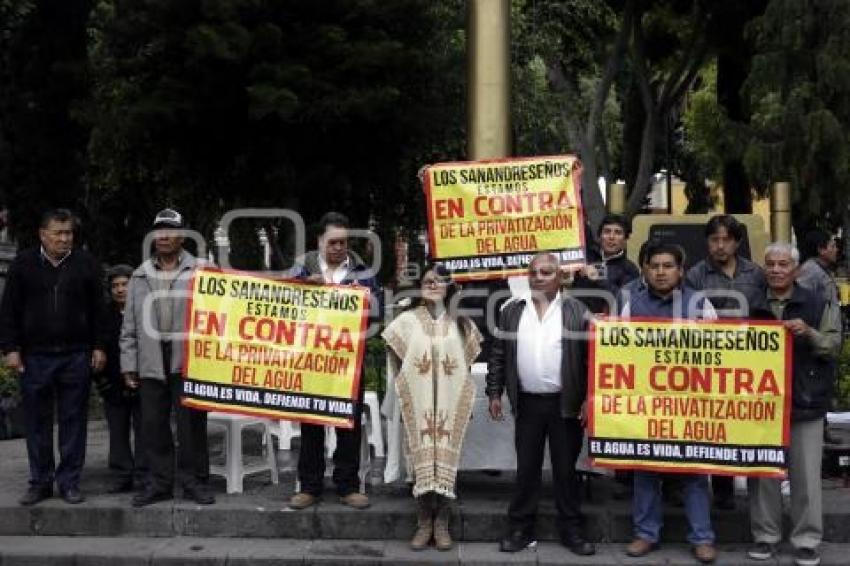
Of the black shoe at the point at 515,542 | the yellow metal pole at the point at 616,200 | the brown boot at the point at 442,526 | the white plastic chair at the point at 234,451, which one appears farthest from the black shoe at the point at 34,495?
the yellow metal pole at the point at 616,200

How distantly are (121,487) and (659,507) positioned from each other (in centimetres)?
379

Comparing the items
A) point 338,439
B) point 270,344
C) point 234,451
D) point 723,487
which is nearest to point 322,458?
point 338,439

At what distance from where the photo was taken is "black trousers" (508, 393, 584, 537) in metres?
6.95

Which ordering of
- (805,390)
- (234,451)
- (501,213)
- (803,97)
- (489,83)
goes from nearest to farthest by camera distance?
(805,390) → (234,451) → (501,213) → (489,83) → (803,97)

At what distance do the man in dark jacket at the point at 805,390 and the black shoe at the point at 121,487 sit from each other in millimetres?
4477

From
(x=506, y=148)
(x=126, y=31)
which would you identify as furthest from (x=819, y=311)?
(x=126, y=31)

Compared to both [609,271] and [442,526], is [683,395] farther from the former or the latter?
[442,526]

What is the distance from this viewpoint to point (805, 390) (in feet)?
22.0

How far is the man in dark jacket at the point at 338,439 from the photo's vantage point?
7.50 meters

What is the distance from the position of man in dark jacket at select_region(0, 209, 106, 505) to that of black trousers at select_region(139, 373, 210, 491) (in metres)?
0.44

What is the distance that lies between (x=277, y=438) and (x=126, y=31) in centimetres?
786

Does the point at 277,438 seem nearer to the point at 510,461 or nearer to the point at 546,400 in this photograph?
the point at 510,461

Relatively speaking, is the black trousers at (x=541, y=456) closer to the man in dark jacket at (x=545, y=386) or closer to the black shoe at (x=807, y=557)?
the man in dark jacket at (x=545, y=386)

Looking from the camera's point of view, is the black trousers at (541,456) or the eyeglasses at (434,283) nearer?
the black trousers at (541,456)
